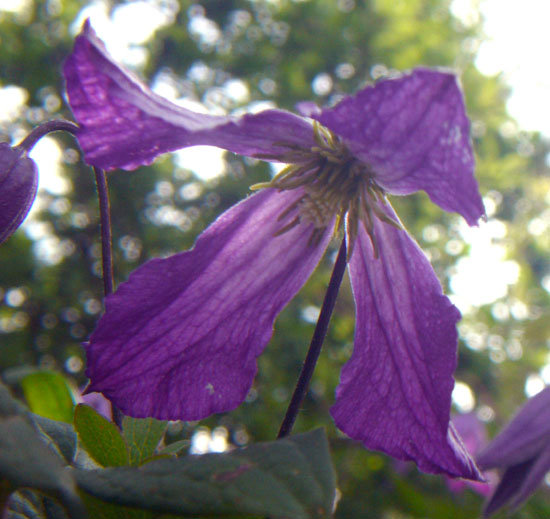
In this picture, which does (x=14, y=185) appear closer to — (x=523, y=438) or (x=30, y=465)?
(x=30, y=465)

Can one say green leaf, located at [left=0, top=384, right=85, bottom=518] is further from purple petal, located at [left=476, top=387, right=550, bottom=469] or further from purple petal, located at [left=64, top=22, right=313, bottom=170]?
purple petal, located at [left=476, top=387, right=550, bottom=469]

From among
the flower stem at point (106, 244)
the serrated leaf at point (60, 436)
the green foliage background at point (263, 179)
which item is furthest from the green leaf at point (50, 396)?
the green foliage background at point (263, 179)

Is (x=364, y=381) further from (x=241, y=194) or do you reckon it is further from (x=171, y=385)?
(x=241, y=194)

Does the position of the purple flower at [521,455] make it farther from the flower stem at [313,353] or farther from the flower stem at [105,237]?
the flower stem at [105,237]

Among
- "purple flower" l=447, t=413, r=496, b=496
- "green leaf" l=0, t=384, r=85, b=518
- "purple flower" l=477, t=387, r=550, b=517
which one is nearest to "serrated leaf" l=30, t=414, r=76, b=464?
"green leaf" l=0, t=384, r=85, b=518

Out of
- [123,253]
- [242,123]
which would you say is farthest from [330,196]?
[123,253]

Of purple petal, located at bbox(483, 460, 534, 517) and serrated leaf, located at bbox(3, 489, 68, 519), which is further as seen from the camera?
purple petal, located at bbox(483, 460, 534, 517)

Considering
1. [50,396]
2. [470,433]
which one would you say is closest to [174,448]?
[50,396]
